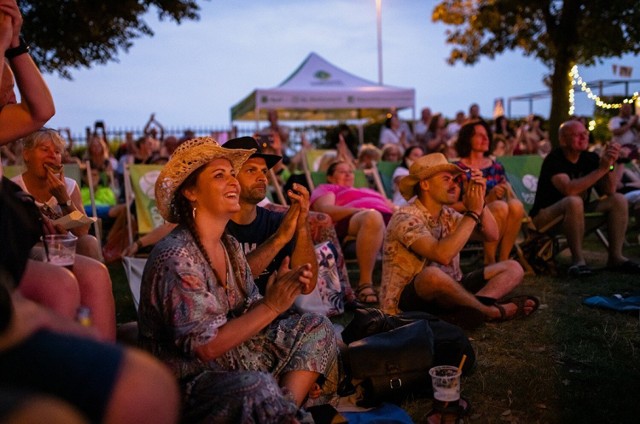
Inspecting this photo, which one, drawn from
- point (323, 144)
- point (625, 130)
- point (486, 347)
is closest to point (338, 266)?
point (486, 347)

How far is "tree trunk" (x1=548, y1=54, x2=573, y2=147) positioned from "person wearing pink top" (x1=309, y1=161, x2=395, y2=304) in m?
9.02

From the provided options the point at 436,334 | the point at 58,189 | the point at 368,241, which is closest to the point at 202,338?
the point at 436,334

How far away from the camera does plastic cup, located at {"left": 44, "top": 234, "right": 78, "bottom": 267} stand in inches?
104

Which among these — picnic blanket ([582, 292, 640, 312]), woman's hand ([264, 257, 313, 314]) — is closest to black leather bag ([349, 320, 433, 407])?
woman's hand ([264, 257, 313, 314])

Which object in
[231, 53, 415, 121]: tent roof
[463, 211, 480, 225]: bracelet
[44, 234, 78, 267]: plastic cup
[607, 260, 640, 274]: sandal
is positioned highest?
[231, 53, 415, 121]: tent roof

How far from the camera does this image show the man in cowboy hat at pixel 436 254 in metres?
4.43

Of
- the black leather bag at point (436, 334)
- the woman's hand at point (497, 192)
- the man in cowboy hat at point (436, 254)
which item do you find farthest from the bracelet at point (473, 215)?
the woman's hand at point (497, 192)

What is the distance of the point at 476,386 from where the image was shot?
3.60 meters

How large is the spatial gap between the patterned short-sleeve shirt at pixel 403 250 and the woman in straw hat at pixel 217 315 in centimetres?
145

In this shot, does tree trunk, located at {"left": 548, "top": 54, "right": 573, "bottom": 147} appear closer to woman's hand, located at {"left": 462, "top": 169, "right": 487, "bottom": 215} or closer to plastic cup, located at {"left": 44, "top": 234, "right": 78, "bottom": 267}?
woman's hand, located at {"left": 462, "top": 169, "right": 487, "bottom": 215}

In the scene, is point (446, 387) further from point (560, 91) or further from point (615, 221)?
point (560, 91)

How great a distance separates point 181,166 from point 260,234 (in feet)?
5.44

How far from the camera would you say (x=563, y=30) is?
15.2m

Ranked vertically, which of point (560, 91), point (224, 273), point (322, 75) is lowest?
point (224, 273)
